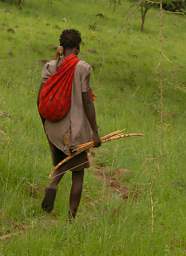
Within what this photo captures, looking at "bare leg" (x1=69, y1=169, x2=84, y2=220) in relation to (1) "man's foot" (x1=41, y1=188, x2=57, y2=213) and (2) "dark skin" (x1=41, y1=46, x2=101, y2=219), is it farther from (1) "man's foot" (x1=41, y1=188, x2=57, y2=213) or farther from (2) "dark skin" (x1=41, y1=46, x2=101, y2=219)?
(1) "man's foot" (x1=41, y1=188, x2=57, y2=213)

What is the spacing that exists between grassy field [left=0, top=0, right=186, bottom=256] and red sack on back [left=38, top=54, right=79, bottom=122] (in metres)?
0.63

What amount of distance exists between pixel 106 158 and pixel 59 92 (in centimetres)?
325

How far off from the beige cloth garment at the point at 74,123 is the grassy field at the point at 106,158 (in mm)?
520

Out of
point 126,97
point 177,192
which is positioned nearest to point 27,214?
point 177,192

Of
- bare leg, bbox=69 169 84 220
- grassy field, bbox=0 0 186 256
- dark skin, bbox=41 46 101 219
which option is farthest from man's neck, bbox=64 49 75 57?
bare leg, bbox=69 169 84 220

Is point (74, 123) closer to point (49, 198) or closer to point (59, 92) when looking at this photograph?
point (59, 92)

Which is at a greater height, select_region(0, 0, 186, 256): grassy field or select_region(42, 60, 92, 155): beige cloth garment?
select_region(42, 60, 92, 155): beige cloth garment

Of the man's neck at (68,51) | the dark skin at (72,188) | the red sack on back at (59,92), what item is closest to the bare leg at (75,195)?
the dark skin at (72,188)

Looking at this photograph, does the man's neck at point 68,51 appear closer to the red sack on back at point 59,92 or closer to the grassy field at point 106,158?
the red sack on back at point 59,92

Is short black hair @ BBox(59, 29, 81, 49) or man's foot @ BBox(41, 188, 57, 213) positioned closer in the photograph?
short black hair @ BBox(59, 29, 81, 49)

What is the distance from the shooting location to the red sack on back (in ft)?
17.6

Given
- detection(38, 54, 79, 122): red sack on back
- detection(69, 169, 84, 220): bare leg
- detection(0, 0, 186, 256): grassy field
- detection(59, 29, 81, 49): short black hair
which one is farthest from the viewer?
detection(69, 169, 84, 220): bare leg

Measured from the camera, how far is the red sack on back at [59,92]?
5.38m

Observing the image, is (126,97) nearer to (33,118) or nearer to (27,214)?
(33,118)
